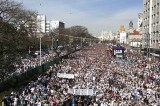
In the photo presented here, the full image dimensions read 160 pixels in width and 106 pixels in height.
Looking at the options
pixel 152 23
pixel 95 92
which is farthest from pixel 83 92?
pixel 152 23

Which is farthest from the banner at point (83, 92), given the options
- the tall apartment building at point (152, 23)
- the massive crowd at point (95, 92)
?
the tall apartment building at point (152, 23)

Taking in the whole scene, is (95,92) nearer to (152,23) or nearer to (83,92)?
(83,92)

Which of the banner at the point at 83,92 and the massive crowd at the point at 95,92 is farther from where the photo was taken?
the banner at the point at 83,92

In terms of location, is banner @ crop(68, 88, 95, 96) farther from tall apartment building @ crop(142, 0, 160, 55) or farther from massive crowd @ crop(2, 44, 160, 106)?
tall apartment building @ crop(142, 0, 160, 55)

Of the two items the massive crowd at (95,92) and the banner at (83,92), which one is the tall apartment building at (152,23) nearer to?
the massive crowd at (95,92)

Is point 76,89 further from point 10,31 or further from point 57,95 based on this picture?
point 10,31

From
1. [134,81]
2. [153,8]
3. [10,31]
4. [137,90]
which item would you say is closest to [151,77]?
[134,81]

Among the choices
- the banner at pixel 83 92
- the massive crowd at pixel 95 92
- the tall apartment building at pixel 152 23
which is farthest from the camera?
the tall apartment building at pixel 152 23

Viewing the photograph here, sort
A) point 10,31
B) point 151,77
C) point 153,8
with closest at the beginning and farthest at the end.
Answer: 1. point 10,31
2. point 151,77
3. point 153,8

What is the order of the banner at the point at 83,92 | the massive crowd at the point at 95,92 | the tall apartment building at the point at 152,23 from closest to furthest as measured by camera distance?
1. the massive crowd at the point at 95,92
2. the banner at the point at 83,92
3. the tall apartment building at the point at 152,23
